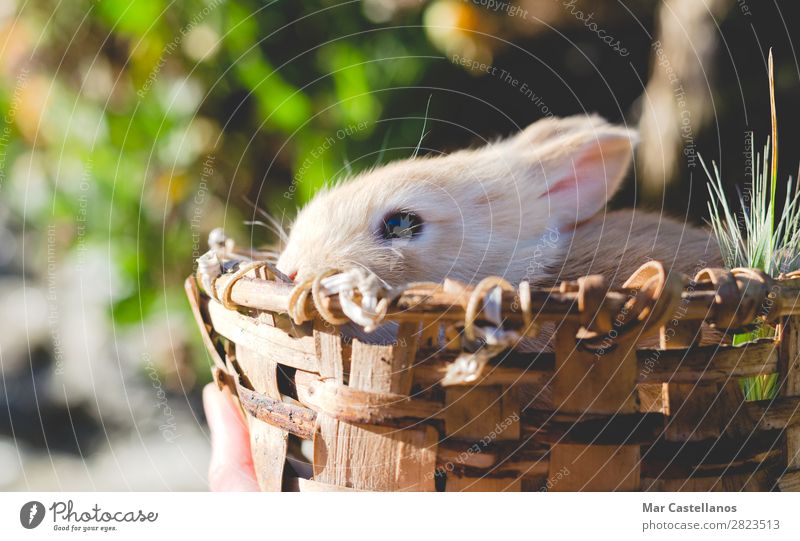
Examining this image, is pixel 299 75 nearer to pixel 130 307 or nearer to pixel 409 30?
pixel 409 30

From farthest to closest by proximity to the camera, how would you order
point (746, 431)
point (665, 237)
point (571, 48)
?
point (571, 48) < point (665, 237) < point (746, 431)

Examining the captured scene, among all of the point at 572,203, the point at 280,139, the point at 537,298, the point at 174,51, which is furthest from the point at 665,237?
the point at 174,51

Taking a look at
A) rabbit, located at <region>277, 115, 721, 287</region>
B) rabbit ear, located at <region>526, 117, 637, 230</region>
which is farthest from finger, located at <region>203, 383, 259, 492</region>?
rabbit ear, located at <region>526, 117, 637, 230</region>

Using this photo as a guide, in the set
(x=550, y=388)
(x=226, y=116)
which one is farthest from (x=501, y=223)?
(x=226, y=116)

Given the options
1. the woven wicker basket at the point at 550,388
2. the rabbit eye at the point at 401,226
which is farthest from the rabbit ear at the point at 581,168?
the woven wicker basket at the point at 550,388

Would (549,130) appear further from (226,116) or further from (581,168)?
(226,116)

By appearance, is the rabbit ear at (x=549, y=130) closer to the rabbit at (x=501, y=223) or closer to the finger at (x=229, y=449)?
the rabbit at (x=501, y=223)
